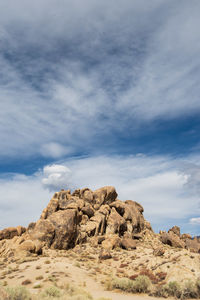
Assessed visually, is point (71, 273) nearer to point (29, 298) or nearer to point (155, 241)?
point (29, 298)

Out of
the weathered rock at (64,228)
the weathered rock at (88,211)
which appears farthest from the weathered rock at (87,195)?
the weathered rock at (64,228)

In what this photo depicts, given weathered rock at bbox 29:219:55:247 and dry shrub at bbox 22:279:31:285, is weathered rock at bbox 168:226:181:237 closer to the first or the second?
weathered rock at bbox 29:219:55:247

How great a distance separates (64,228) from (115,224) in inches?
636

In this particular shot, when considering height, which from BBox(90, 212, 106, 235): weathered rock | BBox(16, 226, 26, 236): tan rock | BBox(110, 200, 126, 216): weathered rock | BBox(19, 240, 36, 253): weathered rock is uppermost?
BBox(110, 200, 126, 216): weathered rock

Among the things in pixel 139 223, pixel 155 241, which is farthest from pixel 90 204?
pixel 155 241

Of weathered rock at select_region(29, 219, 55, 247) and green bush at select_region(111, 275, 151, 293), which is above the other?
weathered rock at select_region(29, 219, 55, 247)

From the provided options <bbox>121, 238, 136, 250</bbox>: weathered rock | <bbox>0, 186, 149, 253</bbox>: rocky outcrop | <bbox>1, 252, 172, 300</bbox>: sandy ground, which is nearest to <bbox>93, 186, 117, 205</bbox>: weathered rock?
<bbox>0, 186, 149, 253</bbox>: rocky outcrop

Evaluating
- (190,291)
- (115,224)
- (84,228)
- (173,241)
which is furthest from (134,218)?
(190,291)

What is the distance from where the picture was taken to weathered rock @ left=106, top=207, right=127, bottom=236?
179ft

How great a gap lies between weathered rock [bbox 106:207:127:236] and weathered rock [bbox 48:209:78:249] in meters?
11.0

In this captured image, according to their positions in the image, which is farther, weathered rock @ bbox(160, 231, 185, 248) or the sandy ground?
weathered rock @ bbox(160, 231, 185, 248)

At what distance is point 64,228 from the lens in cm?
4472

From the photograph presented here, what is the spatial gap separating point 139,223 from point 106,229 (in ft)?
46.3

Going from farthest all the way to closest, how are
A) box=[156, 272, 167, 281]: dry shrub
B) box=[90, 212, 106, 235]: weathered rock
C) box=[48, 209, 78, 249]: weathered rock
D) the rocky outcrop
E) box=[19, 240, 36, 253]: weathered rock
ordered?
box=[90, 212, 106, 235]: weathered rock < box=[48, 209, 78, 249]: weathered rock < the rocky outcrop < box=[19, 240, 36, 253]: weathered rock < box=[156, 272, 167, 281]: dry shrub
